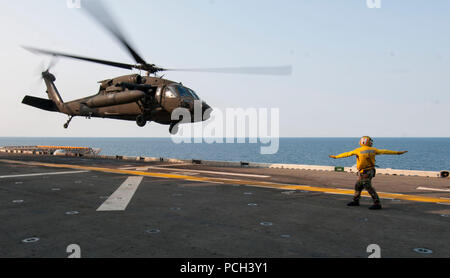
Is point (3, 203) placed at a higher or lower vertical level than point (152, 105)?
lower

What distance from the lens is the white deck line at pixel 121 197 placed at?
314 inches

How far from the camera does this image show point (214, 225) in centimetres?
640

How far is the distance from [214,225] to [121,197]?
415 centimetres

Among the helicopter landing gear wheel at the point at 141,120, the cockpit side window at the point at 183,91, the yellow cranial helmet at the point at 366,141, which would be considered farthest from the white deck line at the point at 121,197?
the helicopter landing gear wheel at the point at 141,120

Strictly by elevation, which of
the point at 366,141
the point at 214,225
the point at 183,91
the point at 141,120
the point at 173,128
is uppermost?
the point at 183,91

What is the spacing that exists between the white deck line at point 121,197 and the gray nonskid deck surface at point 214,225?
0.73ft

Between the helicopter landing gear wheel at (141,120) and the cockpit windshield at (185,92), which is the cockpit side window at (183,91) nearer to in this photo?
the cockpit windshield at (185,92)

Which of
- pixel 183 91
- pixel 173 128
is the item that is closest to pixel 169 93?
pixel 183 91

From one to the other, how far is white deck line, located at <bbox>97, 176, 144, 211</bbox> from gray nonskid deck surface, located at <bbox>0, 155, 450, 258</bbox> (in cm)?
22

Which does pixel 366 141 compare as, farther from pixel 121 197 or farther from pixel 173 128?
pixel 173 128

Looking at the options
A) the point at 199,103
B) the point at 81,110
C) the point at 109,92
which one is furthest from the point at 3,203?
the point at 81,110

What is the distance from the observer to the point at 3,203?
8.41 meters
